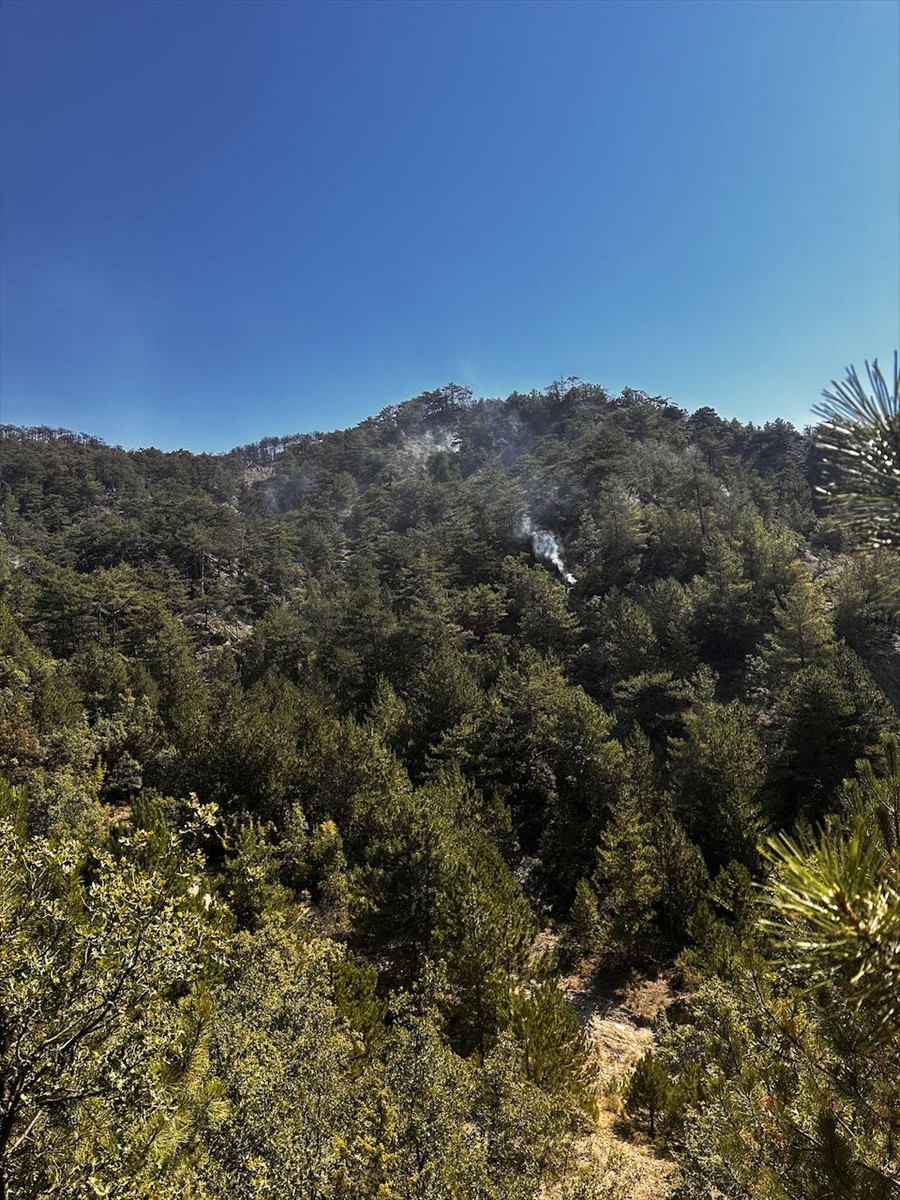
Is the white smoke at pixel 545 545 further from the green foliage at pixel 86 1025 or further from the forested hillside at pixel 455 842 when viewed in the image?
the green foliage at pixel 86 1025

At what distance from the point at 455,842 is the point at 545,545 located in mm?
47497

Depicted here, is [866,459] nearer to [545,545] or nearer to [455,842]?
[455,842]

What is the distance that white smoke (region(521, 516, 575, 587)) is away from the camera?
6132 centimetres

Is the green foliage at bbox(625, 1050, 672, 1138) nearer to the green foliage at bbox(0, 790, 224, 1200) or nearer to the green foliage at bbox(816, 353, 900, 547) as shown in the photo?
the green foliage at bbox(0, 790, 224, 1200)

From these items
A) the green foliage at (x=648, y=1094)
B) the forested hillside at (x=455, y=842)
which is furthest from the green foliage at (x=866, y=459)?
the green foliage at (x=648, y=1094)

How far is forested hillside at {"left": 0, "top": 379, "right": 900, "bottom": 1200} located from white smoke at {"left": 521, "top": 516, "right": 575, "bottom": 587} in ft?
1.92

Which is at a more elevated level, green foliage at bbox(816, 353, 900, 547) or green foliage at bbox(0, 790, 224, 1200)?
green foliage at bbox(816, 353, 900, 547)

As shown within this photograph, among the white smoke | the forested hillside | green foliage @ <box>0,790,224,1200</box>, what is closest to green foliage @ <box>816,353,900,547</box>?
the forested hillside

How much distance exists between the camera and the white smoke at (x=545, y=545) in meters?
61.3

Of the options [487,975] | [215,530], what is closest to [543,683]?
[487,975]

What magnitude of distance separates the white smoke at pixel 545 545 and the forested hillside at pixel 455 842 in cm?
59

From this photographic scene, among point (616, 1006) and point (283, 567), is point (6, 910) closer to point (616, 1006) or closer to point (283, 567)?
point (616, 1006)

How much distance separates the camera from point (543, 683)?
36.1 meters

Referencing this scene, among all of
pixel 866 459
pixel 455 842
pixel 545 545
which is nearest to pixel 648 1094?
pixel 455 842
